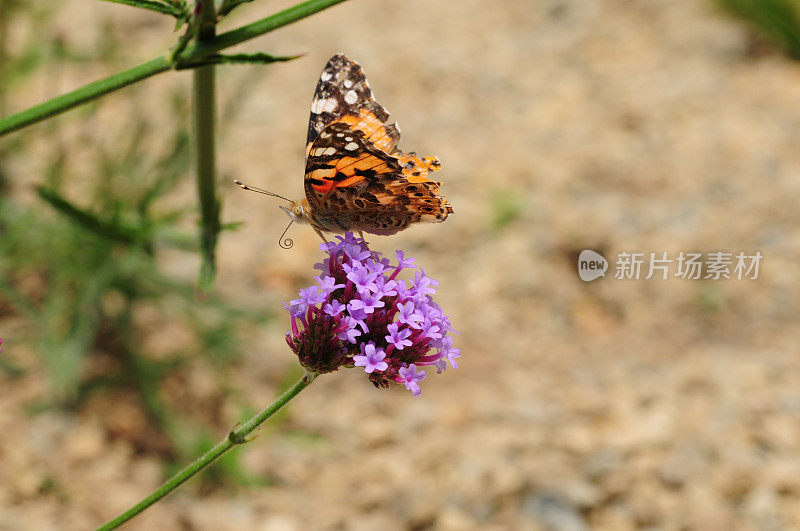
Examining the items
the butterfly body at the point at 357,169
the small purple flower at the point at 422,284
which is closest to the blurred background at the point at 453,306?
the butterfly body at the point at 357,169

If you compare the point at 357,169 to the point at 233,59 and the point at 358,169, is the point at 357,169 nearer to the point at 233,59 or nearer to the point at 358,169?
the point at 358,169

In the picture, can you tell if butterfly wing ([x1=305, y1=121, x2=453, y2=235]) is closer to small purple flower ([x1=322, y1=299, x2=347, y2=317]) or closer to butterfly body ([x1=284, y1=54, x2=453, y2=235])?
butterfly body ([x1=284, y1=54, x2=453, y2=235])

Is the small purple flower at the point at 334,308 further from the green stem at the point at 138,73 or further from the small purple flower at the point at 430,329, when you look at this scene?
the green stem at the point at 138,73

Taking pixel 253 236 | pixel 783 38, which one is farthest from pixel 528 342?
pixel 783 38

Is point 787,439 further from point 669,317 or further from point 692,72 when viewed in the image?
point 692,72

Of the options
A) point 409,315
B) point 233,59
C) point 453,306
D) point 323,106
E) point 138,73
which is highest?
point 453,306

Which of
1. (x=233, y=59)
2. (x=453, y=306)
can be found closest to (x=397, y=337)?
(x=233, y=59)
